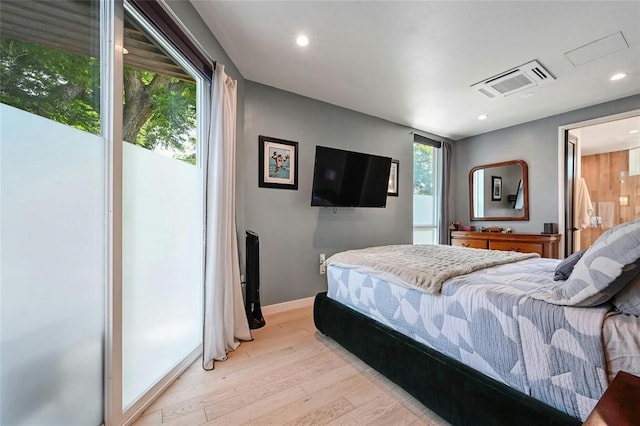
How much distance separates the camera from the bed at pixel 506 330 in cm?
90

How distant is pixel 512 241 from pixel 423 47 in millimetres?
2930

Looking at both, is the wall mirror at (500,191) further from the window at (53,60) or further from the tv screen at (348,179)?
the window at (53,60)

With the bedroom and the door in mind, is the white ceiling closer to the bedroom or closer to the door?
the bedroom

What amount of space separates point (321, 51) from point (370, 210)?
2.07m

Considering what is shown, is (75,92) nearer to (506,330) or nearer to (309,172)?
(506,330)

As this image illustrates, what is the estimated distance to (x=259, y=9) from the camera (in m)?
1.76

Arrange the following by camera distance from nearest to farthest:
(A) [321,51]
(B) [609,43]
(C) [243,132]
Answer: (B) [609,43] → (A) [321,51] → (C) [243,132]

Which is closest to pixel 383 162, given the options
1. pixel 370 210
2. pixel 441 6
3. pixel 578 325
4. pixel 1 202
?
pixel 370 210

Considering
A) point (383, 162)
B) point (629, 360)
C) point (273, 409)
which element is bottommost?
point (273, 409)

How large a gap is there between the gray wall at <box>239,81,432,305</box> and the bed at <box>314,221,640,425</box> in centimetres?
122

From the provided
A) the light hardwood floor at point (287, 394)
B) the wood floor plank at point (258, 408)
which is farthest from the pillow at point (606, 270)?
the wood floor plank at point (258, 408)

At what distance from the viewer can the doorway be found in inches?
137

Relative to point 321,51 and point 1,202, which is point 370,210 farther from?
point 1,202

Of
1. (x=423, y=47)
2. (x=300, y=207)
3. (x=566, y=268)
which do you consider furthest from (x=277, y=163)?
(x=566, y=268)
